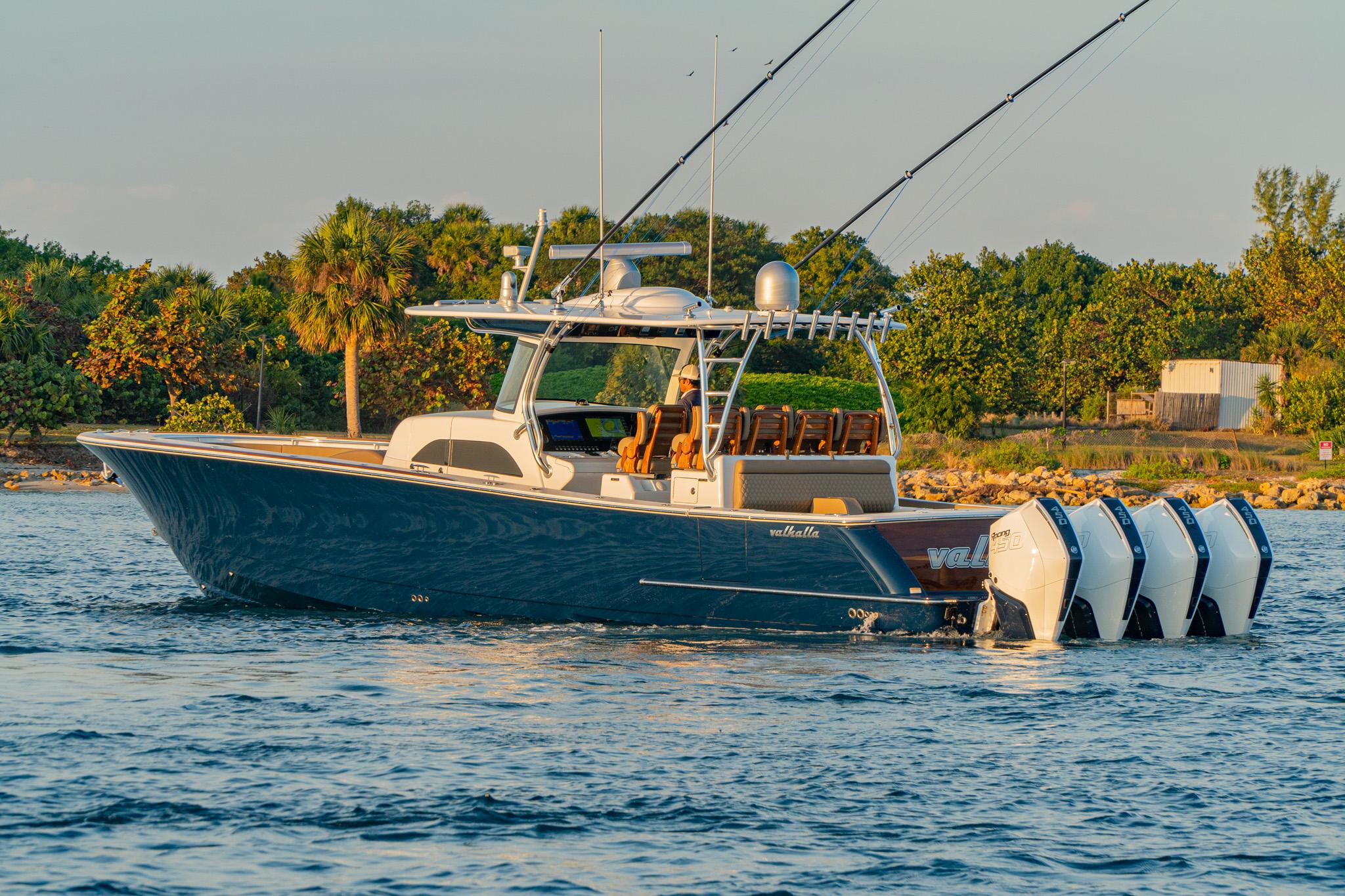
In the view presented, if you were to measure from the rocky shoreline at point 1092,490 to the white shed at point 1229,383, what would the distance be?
58.9 feet

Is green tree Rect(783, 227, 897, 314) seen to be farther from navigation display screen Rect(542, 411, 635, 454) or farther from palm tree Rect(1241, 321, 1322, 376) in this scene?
navigation display screen Rect(542, 411, 635, 454)

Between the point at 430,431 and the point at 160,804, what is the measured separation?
617 cm

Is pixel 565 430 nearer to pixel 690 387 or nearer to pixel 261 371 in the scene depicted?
pixel 690 387

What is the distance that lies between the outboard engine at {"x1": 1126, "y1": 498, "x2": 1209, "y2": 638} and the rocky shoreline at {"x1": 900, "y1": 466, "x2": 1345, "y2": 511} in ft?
75.8

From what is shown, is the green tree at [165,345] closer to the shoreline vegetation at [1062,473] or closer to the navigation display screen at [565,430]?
the shoreline vegetation at [1062,473]

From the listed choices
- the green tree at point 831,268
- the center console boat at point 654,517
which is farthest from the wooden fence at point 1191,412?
the center console boat at point 654,517

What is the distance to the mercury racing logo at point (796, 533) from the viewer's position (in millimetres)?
11297

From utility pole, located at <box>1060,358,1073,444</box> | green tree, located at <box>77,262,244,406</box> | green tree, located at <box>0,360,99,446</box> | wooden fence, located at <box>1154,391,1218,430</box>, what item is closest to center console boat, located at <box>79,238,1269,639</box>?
green tree, located at <box>0,360,99,446</box>

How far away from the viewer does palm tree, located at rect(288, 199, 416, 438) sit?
37312 millimetres

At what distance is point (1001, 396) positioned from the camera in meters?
54.4

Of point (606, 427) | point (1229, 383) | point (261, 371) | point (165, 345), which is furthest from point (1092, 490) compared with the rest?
point (606, 427)

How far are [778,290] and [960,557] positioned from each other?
257 cm

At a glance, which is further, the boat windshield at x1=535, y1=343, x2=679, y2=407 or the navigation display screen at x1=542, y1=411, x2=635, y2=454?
the boat windshield at x1=535, y1=343, x2=679, y2=407

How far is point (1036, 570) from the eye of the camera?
36.7 ft
